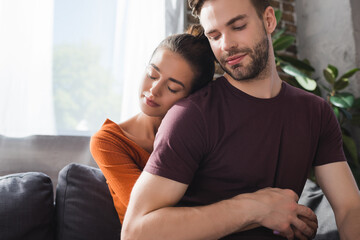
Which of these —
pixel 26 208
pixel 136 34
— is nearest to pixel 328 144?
pixel 26 208

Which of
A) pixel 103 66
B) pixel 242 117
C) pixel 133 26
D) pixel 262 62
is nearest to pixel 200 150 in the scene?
pixel 242 117

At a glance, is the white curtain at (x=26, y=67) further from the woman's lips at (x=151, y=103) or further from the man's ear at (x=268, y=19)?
the man's ear at (x=268, y=19)

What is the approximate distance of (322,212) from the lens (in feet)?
4.61

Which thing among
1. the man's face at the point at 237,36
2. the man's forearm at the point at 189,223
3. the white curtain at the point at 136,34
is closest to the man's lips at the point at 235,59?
the man's face at the point at 237,36

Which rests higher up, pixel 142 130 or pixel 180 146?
pixel 180 146

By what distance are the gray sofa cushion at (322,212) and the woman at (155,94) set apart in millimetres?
777

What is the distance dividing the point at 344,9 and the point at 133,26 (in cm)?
166

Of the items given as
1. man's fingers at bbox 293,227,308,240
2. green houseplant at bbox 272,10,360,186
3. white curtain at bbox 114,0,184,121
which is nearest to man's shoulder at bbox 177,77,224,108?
man's fingers at bbox 293,227,308,240

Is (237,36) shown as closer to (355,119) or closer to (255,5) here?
(255,5)

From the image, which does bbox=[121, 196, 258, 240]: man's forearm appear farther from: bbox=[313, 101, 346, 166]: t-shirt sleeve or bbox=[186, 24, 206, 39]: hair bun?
bbox=[186, 24, 206, 39]: hair bun

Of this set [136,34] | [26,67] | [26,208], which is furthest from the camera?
[136,34]

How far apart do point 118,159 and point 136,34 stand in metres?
1.25

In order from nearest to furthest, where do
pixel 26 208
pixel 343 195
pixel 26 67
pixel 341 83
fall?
pixel 343 195 < pixel 26 208 < pixel 26 67 < pixel 341 83

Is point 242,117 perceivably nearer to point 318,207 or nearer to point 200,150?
point 200,150
